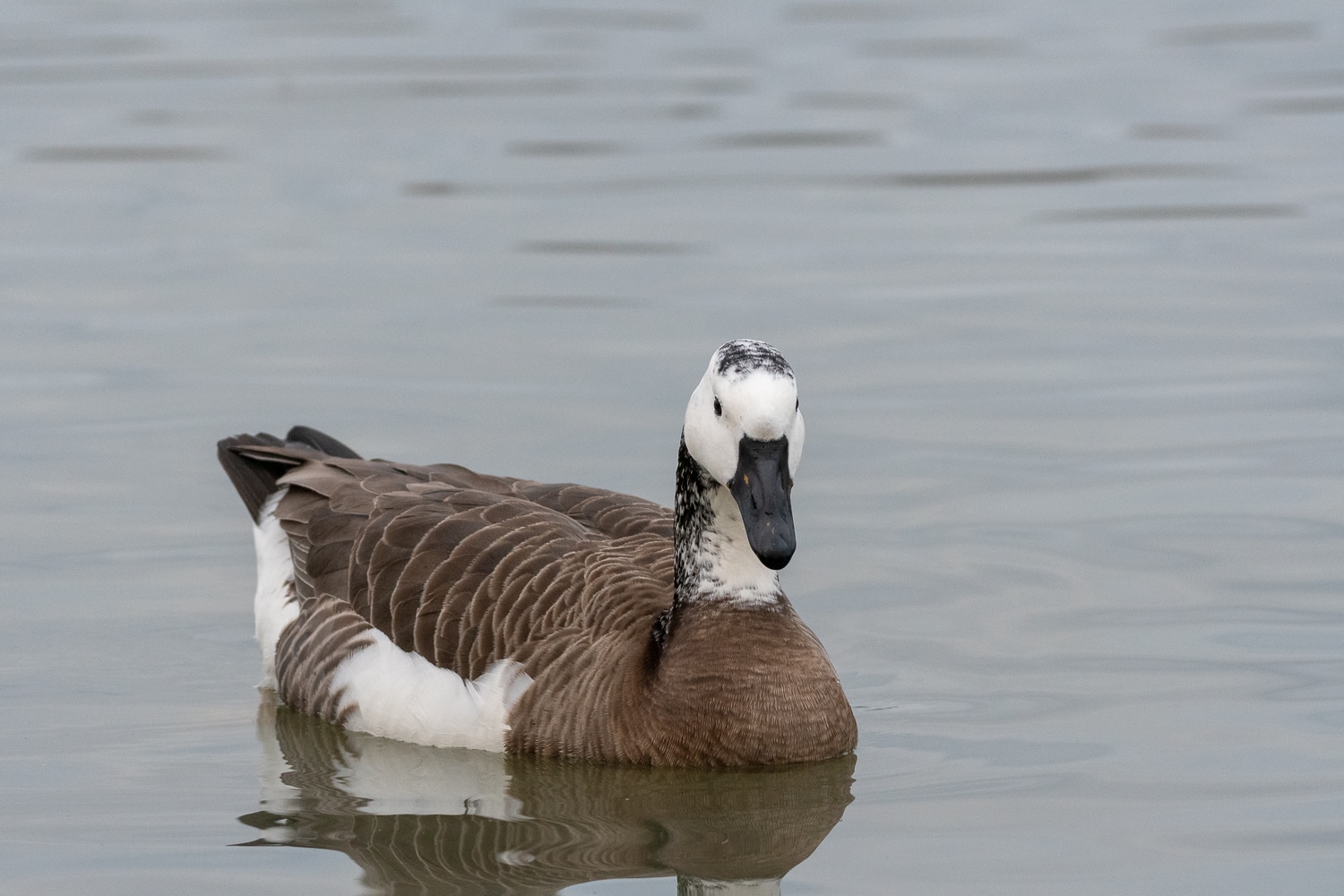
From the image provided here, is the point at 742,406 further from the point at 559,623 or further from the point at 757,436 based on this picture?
the point at 559,623

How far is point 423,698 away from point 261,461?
2254 mm

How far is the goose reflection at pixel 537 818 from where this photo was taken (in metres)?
7.96

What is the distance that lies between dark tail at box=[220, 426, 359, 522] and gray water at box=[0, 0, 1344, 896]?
2.01ft

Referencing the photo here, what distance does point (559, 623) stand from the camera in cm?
894

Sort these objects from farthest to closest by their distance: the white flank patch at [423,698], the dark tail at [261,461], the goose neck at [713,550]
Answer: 1. the dark tail at [261,461]
2. the white flank patch at [423,698]
3. the goose neck at [713,550]

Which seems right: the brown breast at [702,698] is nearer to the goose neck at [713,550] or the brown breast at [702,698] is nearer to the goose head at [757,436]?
the goose neck at [713,550]

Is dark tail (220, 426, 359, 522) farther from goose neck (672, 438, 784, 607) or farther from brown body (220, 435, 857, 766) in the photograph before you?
goose neck (672, 438, 784, 607)

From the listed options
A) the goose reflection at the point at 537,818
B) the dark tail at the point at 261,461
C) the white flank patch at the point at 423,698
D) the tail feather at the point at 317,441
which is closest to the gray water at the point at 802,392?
the goose reflection at the point at 537,818

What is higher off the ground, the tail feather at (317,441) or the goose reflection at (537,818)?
the tail feather at (317,441)

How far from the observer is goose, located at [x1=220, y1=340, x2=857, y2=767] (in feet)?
27.3

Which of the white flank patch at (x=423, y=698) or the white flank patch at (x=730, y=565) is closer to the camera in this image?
the white flank patch at (x=730, y=565)

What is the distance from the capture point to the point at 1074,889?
299 inches

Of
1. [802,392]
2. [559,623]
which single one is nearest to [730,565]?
[559,623]

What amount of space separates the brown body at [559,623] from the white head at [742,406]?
2.56 feet
